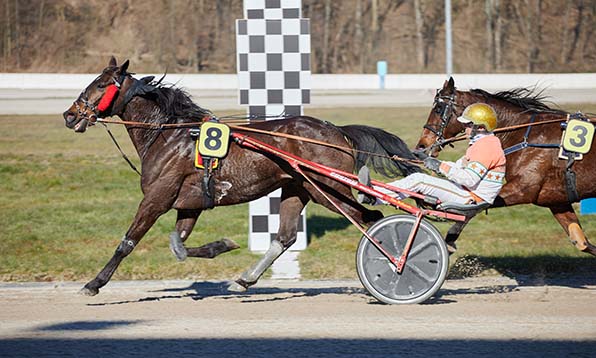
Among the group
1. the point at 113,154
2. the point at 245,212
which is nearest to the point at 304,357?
the point at 245,212

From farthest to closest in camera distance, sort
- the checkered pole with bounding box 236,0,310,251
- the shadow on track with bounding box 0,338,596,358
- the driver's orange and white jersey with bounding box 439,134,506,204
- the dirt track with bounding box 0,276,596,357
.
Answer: the checkered pole with bounding box 236,0,310,251, the driver's orange and white jersey with bounding box 439,134,506,204, the dirt track with bounding box 0,276,596,357, the shadow on track with bounding box 0,338,596,358

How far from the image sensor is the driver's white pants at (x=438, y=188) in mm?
6598

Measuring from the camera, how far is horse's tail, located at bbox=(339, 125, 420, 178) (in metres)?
7.09

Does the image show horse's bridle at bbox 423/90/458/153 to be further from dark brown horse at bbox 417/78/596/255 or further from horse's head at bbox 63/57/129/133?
horse's head at bbox 63/57/129/133

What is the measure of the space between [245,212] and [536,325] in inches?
270

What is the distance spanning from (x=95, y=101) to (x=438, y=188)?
8.76 feet

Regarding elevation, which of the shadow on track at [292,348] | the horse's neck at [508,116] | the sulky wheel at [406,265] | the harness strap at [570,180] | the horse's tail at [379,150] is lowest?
the shadow on track at [292,348]

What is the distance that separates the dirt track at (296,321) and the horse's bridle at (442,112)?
1183 mm

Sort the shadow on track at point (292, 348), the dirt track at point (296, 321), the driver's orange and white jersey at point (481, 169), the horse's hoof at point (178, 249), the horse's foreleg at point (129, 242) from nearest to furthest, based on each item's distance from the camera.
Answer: the shadow on track at point (292, 348)
the dirt track at point (296, 321)
the driver's orange and white jersey at point (481, 169)
the horse's foreleg at point (129, 242)
the horse's hoof at point (178, 249)

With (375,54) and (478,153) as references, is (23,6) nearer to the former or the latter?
(375,54)

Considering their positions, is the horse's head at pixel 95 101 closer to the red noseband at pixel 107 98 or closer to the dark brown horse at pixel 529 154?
the red noseband at pixel 107 98

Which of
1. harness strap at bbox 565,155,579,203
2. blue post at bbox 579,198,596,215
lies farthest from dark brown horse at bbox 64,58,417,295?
blue post at bbox 579,198,596,215

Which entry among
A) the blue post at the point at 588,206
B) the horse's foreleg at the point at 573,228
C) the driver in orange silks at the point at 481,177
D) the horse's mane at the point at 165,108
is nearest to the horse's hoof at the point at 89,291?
the horse's mane at the point at 165,108

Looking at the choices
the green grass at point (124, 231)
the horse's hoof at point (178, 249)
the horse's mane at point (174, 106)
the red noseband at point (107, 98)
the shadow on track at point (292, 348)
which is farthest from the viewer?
the green grass at point (124, 231)
